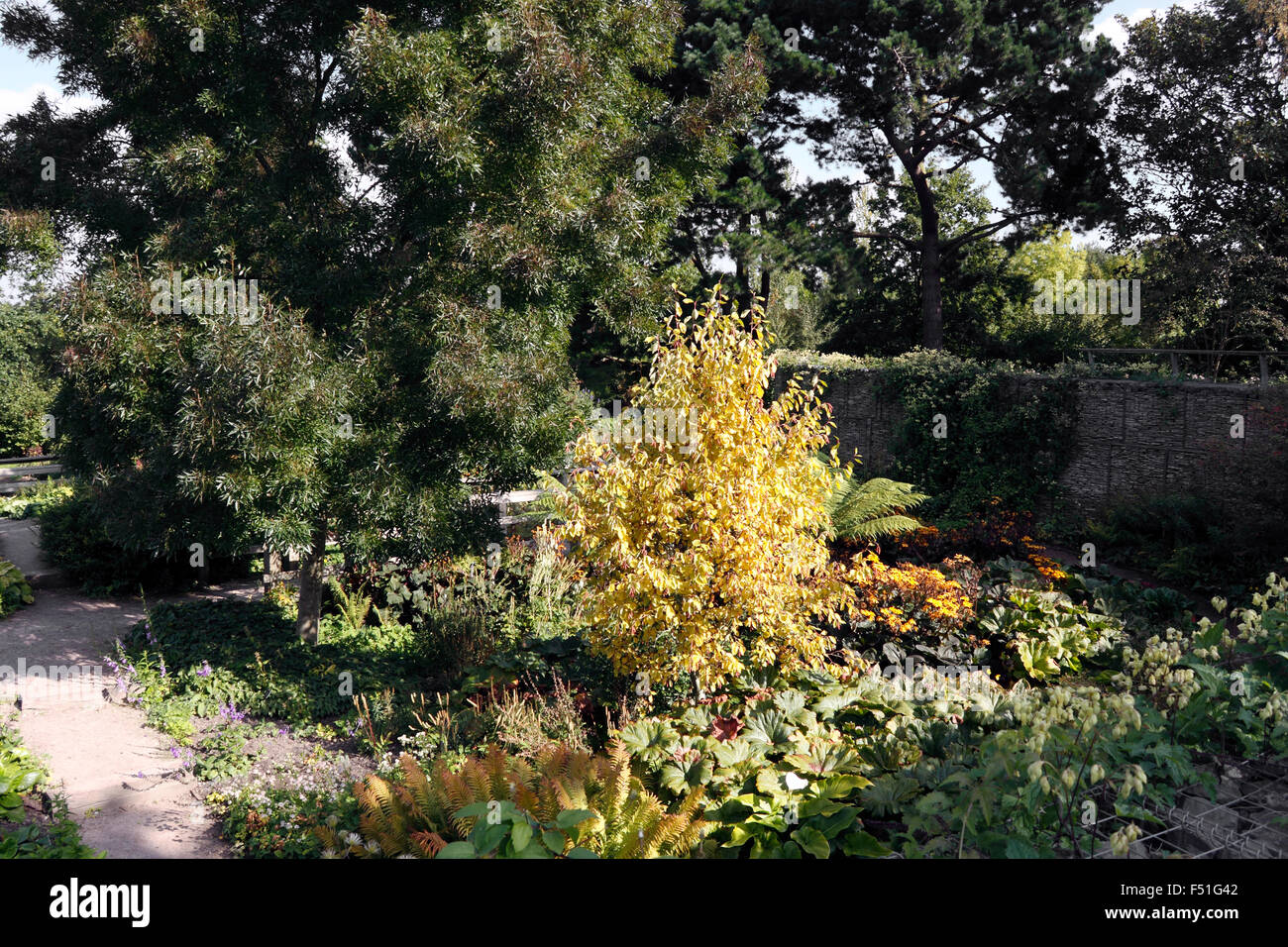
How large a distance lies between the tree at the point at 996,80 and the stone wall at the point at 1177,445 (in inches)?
279

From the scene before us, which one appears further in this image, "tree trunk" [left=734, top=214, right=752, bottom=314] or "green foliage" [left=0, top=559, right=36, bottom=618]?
"tree trunk" [left=734, top=214, right=752, bottom=314]

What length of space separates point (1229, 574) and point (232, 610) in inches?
405

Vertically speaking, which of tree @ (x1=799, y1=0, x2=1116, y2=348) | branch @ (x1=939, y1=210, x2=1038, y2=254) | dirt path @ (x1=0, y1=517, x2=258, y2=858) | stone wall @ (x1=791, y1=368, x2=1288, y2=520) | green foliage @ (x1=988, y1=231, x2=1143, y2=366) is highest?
tree @ (x1=799, y1=0, x2=1116, y2=348)

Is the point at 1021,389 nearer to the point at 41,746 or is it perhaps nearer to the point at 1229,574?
the point at 1229,574

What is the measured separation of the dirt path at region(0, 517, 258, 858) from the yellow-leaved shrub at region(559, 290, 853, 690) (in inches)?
104

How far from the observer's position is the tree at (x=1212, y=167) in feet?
54.5

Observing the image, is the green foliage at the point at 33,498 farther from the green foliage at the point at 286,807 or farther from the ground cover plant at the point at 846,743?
the green foliage at the point at 286,807

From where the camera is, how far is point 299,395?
628cm

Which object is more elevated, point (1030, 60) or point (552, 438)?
point (1030, 60)

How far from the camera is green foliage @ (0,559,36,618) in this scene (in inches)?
351

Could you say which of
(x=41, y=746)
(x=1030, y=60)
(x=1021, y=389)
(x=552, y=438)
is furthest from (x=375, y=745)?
(x=1030, y=60)

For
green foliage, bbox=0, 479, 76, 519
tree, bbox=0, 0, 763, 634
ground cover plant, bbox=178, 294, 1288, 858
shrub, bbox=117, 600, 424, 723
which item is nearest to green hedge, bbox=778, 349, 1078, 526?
ground cover plant, bbox=178, 294, 1288, 858

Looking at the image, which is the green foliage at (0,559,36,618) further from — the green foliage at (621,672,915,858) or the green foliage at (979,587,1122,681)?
the green foliage at (979,587,1122,681)

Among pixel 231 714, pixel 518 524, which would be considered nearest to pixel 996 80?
pixel 518 524
